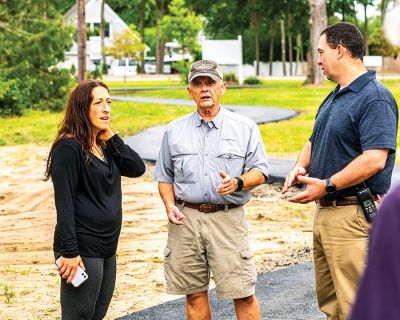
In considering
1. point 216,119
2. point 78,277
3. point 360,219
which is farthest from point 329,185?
point 78,277

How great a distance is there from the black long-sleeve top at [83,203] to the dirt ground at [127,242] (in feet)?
5.71

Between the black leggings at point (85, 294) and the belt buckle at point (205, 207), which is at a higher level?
the belt buckle at point (205, 207)

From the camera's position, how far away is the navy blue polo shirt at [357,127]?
4.86 m

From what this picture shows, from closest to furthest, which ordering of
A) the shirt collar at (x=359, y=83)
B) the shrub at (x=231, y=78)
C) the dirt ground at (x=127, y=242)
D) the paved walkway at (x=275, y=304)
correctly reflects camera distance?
the shirt collar at (x=359, y=83)
the paved walkway at (x=275, y=304)
the dirt ground at (x=127, y=242)
the shrub at (x=231, y=78)

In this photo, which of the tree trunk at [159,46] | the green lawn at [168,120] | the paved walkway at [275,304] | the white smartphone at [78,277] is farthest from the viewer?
the tree trunk at [159,46]

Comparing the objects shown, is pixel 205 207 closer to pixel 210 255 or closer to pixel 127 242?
pixel 210 255

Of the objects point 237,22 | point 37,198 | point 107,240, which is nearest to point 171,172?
point 107,240

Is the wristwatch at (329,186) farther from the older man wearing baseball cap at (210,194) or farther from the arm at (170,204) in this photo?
the arm at (170,204)

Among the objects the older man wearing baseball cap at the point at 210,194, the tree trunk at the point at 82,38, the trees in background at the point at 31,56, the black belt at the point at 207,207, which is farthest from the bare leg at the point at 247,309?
the trees in background at the point at 31,56

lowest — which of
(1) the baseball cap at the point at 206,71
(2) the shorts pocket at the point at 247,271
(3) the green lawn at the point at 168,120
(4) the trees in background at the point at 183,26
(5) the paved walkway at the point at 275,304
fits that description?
(5) the paved walkway at the point at 275,304

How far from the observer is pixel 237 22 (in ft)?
274

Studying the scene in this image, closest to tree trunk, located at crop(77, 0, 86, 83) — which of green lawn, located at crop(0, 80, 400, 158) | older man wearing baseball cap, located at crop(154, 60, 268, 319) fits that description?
green lawn, located at crop(0, 80, 400, 158)

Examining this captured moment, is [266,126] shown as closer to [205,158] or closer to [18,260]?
[18,260]

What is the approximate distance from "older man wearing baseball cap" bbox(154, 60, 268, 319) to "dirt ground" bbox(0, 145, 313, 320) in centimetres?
147
